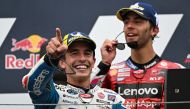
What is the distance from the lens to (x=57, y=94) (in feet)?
8.69

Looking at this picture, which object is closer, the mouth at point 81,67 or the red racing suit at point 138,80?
the mouth at point 81,67

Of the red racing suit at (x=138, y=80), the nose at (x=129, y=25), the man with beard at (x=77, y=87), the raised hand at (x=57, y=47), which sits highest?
the raised hand at (x=57, y=47)

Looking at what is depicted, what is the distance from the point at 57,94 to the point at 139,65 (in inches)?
34.7

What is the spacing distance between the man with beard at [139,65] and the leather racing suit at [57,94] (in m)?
0.44

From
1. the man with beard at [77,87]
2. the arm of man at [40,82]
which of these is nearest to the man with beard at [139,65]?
the man with beard at [77,87]

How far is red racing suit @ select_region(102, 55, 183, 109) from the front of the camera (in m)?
3.31

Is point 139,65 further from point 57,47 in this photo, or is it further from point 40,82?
point 57,47

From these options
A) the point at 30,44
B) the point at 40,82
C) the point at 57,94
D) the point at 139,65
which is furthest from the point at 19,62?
the point at 40,82

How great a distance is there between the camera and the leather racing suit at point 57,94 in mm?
2469

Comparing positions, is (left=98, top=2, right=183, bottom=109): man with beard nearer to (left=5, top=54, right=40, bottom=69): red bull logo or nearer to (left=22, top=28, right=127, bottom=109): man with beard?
(left=22, top=28, right=127, bottom=109): man with beard

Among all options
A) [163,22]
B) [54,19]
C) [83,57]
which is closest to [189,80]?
[83,57]

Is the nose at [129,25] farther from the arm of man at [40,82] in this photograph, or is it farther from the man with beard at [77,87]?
the arm of man at [40,82]

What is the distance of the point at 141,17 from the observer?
3303 mm

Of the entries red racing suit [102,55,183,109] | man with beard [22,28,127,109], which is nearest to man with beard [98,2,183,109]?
red racing suit [102,55,183,109]
